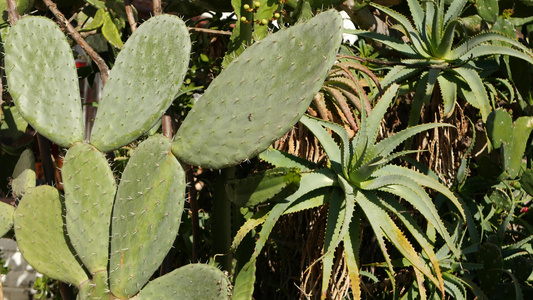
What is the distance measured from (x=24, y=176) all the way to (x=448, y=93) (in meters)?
1.59

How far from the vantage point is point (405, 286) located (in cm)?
256

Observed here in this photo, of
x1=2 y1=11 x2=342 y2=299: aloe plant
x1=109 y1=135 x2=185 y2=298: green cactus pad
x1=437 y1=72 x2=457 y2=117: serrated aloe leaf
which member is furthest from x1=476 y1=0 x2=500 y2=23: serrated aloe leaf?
x1=109 y1=135 x2=185 y2=298: green cactus pad

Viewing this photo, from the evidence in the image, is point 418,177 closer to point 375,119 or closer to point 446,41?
point 375,119

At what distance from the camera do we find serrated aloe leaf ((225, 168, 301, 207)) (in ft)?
6.22

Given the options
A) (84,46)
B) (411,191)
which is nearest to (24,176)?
(84,46)

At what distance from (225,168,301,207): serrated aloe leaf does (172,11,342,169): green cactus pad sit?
6.0 inches

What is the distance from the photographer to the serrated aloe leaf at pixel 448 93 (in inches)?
95.8

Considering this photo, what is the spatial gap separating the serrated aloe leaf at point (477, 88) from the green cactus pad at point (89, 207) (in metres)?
1.36

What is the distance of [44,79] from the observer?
2.09 meters

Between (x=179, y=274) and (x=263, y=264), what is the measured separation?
2.76 ft

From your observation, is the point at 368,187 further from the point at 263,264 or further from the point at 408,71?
the point at 263,264

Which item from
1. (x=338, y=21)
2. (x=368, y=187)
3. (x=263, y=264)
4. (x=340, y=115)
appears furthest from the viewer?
(x=263, y=264)

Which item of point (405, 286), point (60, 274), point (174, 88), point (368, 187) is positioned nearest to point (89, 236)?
point (60, 274)

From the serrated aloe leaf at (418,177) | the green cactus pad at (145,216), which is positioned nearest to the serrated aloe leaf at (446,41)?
the serrated aloe leaf at (418,177)
